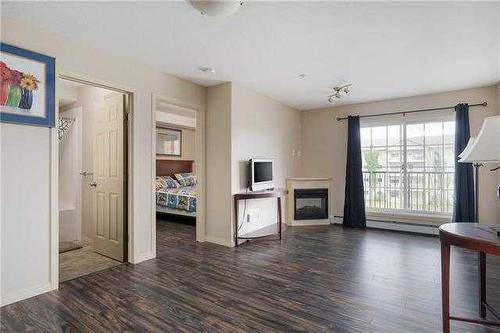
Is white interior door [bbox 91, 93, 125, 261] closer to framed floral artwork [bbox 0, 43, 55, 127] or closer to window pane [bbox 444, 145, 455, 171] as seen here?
framed floral artwork [bbox 0, 43, 55, 127]

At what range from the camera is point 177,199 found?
5.35 meters

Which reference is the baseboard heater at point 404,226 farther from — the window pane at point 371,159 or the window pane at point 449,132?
the window pane at point 449,132

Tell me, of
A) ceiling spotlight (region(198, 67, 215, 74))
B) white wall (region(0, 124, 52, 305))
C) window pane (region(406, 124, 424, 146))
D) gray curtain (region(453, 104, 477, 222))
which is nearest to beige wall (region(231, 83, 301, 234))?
ceiling spotlight (region(198, 67, 215, 74))

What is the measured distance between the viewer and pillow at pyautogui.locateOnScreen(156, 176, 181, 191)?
19.5 ft

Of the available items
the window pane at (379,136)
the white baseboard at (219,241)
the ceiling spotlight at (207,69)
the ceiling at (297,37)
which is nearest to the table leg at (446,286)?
the ceiling at (297,37)

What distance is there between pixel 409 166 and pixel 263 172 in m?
2.75

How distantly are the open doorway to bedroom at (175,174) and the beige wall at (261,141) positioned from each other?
1079 mm

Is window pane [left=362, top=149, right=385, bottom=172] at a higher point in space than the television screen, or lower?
higher

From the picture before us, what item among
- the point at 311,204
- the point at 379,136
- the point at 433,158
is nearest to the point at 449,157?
the point at 433,158

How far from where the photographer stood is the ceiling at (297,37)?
83.9 inches

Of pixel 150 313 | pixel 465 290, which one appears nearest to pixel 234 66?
pixel 150 313

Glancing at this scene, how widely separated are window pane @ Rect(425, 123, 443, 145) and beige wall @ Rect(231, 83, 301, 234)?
239 cm

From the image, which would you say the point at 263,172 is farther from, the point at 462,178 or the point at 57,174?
the point at 462,178

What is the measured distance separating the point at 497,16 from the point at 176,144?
6.26m
